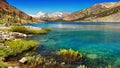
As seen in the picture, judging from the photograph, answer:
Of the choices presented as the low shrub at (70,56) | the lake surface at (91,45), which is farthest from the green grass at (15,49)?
the low shrub at (70,56)

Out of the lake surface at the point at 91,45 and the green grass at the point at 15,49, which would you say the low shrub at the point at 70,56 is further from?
the green grass at the point at 15,49

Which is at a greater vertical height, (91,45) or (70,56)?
(70,56)

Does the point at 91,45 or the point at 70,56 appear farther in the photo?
the point at 91,45

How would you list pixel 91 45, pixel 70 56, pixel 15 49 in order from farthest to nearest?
pixel 91 45 < pixel 15 49 < pixel 70 56

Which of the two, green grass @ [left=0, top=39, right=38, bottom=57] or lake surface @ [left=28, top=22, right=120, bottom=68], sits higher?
green grass @ [left=0, top=39, right=38, bottom=57]

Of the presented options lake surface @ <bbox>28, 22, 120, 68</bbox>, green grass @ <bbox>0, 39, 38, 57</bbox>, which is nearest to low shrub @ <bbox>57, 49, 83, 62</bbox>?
lake surface @ <bbox>28, 22, 120, 68</bbox>

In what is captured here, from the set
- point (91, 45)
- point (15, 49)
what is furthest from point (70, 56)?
point (91, 45)

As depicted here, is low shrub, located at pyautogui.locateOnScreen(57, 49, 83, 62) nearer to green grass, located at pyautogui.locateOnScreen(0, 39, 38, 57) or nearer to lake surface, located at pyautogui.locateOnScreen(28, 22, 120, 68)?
lake surface, located at pyautogui.locateOnScreen(28, 22, 120, 68)

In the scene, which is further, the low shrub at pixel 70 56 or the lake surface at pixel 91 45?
the lake surface at pixel 91 45

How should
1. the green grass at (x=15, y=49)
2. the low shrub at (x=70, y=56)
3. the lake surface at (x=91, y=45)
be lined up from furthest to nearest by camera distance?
the lake surface at (x=91, y=45), the low shrub at (x=70, y=56), the green grass at (x=15, y=49)

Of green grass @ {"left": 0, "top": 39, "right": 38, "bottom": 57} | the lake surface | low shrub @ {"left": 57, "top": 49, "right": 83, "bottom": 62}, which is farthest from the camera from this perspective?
the lake surface

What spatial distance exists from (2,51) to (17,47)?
5.07 metres

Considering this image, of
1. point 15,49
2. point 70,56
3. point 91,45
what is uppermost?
point 15,49

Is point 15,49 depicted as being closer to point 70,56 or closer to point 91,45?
point 70,56
